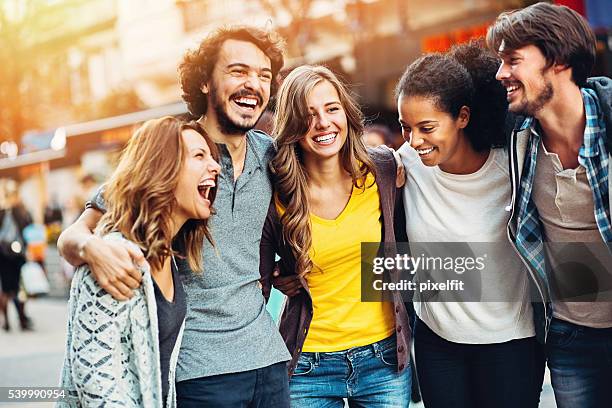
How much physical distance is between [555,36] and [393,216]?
86 cm

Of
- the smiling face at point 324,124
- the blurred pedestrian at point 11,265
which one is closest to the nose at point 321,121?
the smiling face at point 324,124

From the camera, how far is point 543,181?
277 cm

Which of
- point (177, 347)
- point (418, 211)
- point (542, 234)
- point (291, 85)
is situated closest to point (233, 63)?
point (291, 85)

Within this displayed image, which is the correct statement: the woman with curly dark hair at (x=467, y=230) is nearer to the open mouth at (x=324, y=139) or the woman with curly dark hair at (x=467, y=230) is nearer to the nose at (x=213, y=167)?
the open mouth at (x=324, y=139)

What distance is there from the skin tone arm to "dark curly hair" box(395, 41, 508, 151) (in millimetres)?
1283

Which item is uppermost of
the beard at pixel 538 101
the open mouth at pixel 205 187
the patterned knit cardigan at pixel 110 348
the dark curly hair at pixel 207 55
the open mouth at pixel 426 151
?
the dark curly hair at pixel 207 55

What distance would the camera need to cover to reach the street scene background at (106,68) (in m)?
9.83

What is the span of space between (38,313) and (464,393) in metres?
9.30

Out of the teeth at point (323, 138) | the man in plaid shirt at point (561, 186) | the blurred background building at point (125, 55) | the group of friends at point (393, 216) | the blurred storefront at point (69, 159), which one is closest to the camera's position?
the group of friends at point (393, 216)

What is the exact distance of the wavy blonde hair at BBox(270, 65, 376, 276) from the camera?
9.23ft

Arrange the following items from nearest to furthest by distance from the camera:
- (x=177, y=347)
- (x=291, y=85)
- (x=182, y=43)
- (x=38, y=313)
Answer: (x=177, y=347) → (x=291, y=85) → (x=38, y=313) → (x=182, y=43)

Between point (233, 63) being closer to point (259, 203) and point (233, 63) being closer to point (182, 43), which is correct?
point (259, 203)

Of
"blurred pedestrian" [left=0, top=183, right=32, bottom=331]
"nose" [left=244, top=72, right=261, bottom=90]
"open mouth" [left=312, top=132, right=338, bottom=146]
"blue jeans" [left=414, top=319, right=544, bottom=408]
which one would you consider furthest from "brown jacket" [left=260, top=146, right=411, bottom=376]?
"blurred pedestrian" [left=0, top=183, right=32, bottom=331]

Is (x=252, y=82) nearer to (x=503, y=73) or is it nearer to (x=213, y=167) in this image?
(x=213, y=167)
